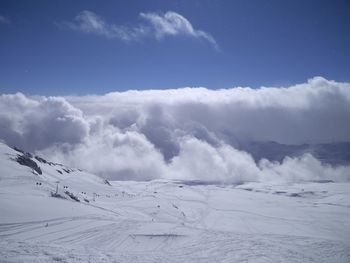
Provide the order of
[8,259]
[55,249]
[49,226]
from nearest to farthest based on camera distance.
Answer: [8,259] → [55,249] → [49,226]

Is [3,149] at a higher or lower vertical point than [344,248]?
higher

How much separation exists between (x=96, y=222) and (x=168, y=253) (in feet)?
62.2

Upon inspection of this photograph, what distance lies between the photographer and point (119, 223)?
52406 millimetres

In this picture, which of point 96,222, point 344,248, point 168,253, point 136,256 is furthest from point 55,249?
point 344,248

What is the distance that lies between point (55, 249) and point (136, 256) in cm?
781

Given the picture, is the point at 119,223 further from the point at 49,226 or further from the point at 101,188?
the point at 101,188

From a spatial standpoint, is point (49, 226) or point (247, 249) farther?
point (49, 226)

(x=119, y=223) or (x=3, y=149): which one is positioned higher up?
(x=3, y=149)

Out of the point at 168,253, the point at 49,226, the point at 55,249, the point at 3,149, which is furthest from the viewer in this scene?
the point at 3,149

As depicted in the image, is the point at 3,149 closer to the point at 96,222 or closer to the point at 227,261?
the point at 96,222

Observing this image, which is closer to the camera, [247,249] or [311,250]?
[247,249]

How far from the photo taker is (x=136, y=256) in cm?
3366

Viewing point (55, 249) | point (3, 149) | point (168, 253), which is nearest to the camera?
point (55, 249)

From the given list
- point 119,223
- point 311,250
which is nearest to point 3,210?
point 119,223
